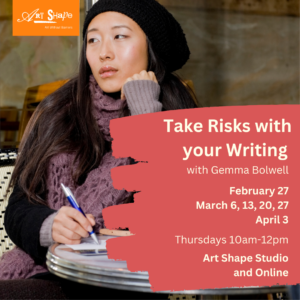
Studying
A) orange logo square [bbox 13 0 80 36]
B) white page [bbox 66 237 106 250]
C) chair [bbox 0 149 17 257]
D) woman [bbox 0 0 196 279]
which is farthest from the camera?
orange logo square [bbox 13 0 80 36]

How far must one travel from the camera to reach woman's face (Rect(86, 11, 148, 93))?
4.77 feet

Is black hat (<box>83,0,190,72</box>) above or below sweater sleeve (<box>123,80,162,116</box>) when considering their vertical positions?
above

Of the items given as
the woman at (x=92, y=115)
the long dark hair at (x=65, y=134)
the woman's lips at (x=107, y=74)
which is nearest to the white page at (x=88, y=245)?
the woman at (x=92, y=115)

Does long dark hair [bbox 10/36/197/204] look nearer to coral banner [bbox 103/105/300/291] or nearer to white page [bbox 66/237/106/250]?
white page [bbox 66/237/106/250]

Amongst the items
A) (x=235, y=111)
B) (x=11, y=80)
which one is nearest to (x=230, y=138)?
(x=235, y=111)

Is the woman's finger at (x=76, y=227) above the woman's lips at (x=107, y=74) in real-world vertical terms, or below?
below

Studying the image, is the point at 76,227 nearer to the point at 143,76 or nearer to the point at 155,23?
the point at 143,76

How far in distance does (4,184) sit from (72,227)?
2.50ft

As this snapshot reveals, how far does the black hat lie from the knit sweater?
209 millimetres

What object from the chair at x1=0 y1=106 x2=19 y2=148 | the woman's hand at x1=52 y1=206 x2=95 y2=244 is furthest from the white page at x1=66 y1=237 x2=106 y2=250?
Answer: the chair at x1=0 y1=106 x2=19 y2=148

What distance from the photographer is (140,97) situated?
1.43 meters

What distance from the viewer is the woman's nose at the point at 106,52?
1433 millimetres

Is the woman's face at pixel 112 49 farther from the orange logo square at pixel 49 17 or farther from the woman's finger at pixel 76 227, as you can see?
the orange logo square at pixel 49 17

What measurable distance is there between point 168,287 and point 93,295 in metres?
0.45
